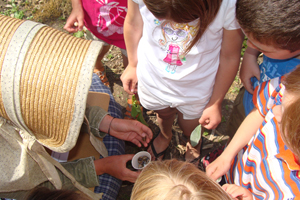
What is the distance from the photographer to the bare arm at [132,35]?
149 centimetres

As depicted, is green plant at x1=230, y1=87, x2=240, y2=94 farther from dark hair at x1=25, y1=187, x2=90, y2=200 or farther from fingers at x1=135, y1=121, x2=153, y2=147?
dark hair at x1=25, y1=187, x2=90, y2=200

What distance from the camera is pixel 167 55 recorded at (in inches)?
55.0

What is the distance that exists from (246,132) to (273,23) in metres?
0.68

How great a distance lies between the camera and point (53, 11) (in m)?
3.52

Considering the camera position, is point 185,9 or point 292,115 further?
point 185,9

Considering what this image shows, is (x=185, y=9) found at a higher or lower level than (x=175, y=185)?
higher

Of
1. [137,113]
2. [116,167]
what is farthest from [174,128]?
[116,167]

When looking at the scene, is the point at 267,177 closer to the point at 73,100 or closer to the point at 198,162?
the point at 73,100

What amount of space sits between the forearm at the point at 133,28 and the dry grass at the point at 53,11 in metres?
2.30

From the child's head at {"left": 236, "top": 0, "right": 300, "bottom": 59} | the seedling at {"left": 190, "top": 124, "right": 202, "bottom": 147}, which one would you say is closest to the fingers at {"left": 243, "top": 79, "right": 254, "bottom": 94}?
the child's head at {"left": 236, "top": 0, "right": 300, "bottom": 59}

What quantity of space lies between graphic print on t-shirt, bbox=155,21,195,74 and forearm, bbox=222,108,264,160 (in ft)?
1.82

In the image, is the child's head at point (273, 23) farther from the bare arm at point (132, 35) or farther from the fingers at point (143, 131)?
the fingers at point (143, 131)

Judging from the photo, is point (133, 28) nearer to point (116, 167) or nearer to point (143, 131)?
point (143, 131)

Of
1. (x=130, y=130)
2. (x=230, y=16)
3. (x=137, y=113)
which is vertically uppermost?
(x=230, y=16)
